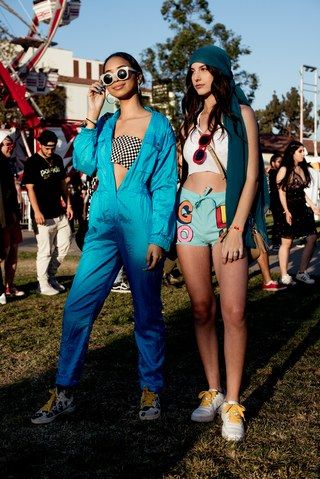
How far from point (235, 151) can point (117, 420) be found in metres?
1.56

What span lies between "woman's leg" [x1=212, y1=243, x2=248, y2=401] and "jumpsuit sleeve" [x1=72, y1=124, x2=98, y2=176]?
81cm

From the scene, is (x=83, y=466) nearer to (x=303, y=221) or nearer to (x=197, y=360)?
(x=197, y=360)

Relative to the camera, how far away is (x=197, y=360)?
5160mm

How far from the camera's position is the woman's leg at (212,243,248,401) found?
142 inches

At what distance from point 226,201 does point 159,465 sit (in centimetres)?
129

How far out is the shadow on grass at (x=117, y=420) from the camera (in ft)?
10.5

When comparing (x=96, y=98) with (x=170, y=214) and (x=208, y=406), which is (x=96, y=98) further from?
(x=208, y=406)

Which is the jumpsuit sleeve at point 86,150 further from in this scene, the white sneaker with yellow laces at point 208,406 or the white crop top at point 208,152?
the white sneaker with yellow laces at point 208,406

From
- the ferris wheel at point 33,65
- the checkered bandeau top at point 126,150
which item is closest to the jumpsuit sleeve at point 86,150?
the checkered bandeau top at point 126,150

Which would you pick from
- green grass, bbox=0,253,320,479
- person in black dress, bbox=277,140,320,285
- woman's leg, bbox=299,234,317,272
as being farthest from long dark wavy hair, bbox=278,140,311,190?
green grass, bbox=0,253,320,479

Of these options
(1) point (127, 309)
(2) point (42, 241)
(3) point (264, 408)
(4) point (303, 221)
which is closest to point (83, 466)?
(3) point (264, 408)

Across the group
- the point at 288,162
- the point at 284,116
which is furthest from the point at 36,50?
the point at 284,116

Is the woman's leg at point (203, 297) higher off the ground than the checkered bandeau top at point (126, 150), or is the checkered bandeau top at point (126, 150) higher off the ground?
the checkered bandeau top at point (126, 150)

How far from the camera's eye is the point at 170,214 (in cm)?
367
